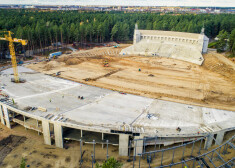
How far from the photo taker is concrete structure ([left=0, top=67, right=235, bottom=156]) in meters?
29.7

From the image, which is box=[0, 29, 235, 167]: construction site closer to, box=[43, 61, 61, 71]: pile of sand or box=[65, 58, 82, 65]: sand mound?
box=[43, 61, 61, 71]: pile of sand

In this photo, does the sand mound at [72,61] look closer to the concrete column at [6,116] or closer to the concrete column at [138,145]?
the concrete column at [6,116]

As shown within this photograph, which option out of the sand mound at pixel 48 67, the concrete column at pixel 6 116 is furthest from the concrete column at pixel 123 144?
the sand mound at pixel 48 67

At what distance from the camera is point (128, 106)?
125 ft

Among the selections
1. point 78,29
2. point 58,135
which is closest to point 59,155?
point 58,135

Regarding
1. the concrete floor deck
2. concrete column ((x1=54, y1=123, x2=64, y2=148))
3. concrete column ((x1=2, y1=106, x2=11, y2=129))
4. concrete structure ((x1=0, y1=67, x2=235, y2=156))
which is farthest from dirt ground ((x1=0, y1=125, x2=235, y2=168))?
the concrete floor deck

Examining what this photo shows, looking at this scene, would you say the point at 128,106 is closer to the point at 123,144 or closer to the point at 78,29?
the point at 123,144

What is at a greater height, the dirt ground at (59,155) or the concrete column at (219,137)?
the concrete column at (219,137)

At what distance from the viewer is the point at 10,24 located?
90.4 metres

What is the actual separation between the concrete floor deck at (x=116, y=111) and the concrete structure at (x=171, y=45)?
1617 inches

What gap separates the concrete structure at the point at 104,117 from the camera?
29688mm

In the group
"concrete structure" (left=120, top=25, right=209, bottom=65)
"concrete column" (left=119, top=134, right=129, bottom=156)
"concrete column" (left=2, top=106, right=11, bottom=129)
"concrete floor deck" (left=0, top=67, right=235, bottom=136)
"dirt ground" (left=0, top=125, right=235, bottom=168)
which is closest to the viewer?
"dirt ground" (left=0, top=125, right=235, bottom=168)

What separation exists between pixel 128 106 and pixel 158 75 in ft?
87.2

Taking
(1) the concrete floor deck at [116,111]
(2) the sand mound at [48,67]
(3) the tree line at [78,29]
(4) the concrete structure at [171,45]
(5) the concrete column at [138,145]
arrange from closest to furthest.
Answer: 1. (5) the concrete column at [138,145]
2. (1) the concrete floor deck at [116,111]
3. (2) the sand mound at [48,67]
4. (4) the concrete structure at [171,45]
5. (3) the tree line at [78,29]
